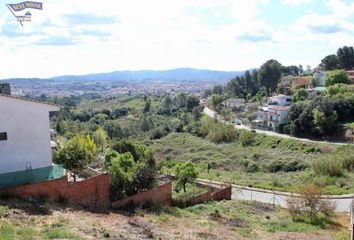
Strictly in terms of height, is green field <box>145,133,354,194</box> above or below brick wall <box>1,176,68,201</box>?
below

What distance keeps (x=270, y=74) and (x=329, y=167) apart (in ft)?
204

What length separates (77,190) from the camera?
19234mm

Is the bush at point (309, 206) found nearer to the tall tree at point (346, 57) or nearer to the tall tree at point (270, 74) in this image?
the tall tree at point (270, 74)

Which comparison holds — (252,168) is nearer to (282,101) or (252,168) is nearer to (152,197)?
(282,101)

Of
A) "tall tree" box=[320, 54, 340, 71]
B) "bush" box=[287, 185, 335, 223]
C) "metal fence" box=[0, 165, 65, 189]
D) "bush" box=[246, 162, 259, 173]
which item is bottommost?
"bush" box=[246, 162, 259, 173]

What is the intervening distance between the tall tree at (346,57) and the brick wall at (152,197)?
275ft

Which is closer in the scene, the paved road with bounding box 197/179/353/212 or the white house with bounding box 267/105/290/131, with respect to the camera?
the paved road with bounding box 197/179/353/212

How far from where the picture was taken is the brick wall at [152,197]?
69.2 feet

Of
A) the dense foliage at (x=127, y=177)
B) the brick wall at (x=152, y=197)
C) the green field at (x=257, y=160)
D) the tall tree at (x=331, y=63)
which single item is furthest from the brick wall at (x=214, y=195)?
the tall tree at (x=331, y=63)

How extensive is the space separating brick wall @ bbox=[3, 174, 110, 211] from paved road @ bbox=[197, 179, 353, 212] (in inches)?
516

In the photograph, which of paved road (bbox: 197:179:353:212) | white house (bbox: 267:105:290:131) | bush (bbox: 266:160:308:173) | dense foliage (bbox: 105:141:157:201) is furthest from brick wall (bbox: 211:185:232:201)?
white house (bbox: 267:105:290:131)

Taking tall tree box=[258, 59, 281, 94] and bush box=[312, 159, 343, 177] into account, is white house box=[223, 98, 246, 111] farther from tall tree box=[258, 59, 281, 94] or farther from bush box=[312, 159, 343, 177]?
bush box=[312, 159, 343, 177]

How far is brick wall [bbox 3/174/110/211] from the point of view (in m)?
17.9

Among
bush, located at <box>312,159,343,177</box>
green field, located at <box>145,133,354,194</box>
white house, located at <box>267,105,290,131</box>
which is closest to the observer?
green field, located at <box>145,133,354,194</box>
